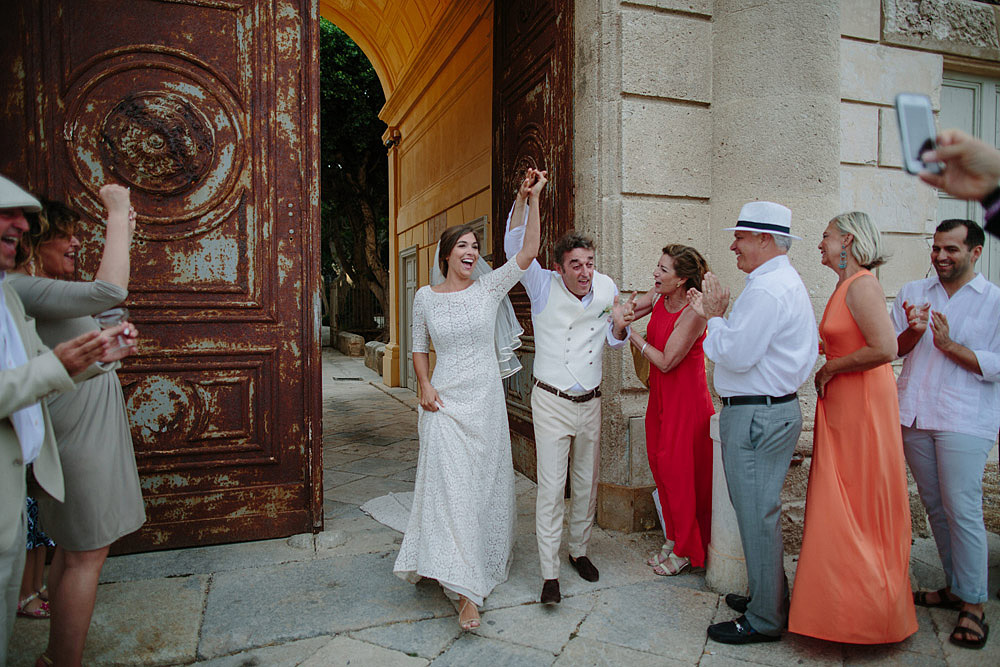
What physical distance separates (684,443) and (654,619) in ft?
3.11

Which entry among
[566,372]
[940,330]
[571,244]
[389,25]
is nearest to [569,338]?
[566,372]

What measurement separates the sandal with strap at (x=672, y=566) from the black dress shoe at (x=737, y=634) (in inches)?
25.8

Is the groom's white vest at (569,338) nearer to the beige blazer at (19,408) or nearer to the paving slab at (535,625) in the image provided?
the paving slab at (535,625)

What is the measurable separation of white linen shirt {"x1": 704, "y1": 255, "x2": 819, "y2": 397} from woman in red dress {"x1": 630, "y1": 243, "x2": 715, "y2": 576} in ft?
1.96

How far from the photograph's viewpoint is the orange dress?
2695 millimetres

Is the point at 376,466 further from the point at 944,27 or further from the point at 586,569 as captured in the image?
the point at 944,27

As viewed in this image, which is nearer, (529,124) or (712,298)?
(712,298)

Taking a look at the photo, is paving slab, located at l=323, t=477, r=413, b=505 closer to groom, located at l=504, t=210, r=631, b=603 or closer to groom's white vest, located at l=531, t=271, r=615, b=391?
groom, located at l=504, t=210, r=631, b=603

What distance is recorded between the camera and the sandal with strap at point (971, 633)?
283 cm

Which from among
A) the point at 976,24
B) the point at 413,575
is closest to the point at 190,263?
the point at 413,575

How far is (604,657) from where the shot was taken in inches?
107

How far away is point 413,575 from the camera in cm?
334

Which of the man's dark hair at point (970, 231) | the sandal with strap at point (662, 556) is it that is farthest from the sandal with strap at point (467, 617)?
the man's dark hair at point (970, 231)

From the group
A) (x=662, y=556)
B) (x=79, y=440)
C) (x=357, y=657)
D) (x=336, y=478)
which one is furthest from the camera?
(x=336, y=478)
